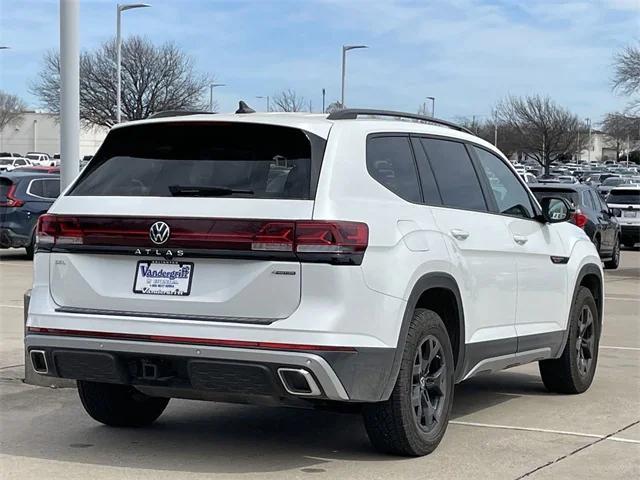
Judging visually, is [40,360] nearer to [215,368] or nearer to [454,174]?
[215,368]

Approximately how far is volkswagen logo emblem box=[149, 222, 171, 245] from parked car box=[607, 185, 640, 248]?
23395mm

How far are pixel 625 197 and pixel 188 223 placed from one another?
23695mm

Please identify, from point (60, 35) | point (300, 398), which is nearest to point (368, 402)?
point (300, 398)

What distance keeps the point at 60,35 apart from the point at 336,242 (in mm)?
4347

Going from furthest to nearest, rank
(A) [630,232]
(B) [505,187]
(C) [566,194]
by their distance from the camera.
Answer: (A) [630,232] → (C) [566,194] → (B) [505,187]

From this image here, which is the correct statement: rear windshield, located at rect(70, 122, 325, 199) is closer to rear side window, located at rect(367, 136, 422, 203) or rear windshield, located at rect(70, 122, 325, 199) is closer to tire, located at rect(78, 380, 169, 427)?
rear side window, located at rect(367, 136, 422, 203)

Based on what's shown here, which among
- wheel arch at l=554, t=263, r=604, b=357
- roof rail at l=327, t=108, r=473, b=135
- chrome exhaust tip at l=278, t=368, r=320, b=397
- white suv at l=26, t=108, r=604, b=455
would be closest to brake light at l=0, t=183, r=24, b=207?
wheel arch at l=554, t=263, r=604, b=357

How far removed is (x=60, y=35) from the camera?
8.94 metres

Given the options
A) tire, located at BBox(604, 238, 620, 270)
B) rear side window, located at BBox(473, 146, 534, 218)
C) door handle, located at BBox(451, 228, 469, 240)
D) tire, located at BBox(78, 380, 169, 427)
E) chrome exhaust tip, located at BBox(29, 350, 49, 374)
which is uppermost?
rear side window, located at BBox(473, 146, 534, 218)

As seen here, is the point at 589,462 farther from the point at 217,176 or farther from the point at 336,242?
the point at 217,176

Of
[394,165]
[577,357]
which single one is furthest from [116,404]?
[577,357]

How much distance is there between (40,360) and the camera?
19.9 feet

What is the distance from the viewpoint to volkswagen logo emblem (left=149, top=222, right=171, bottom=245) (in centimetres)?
580

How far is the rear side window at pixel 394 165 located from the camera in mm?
6156
